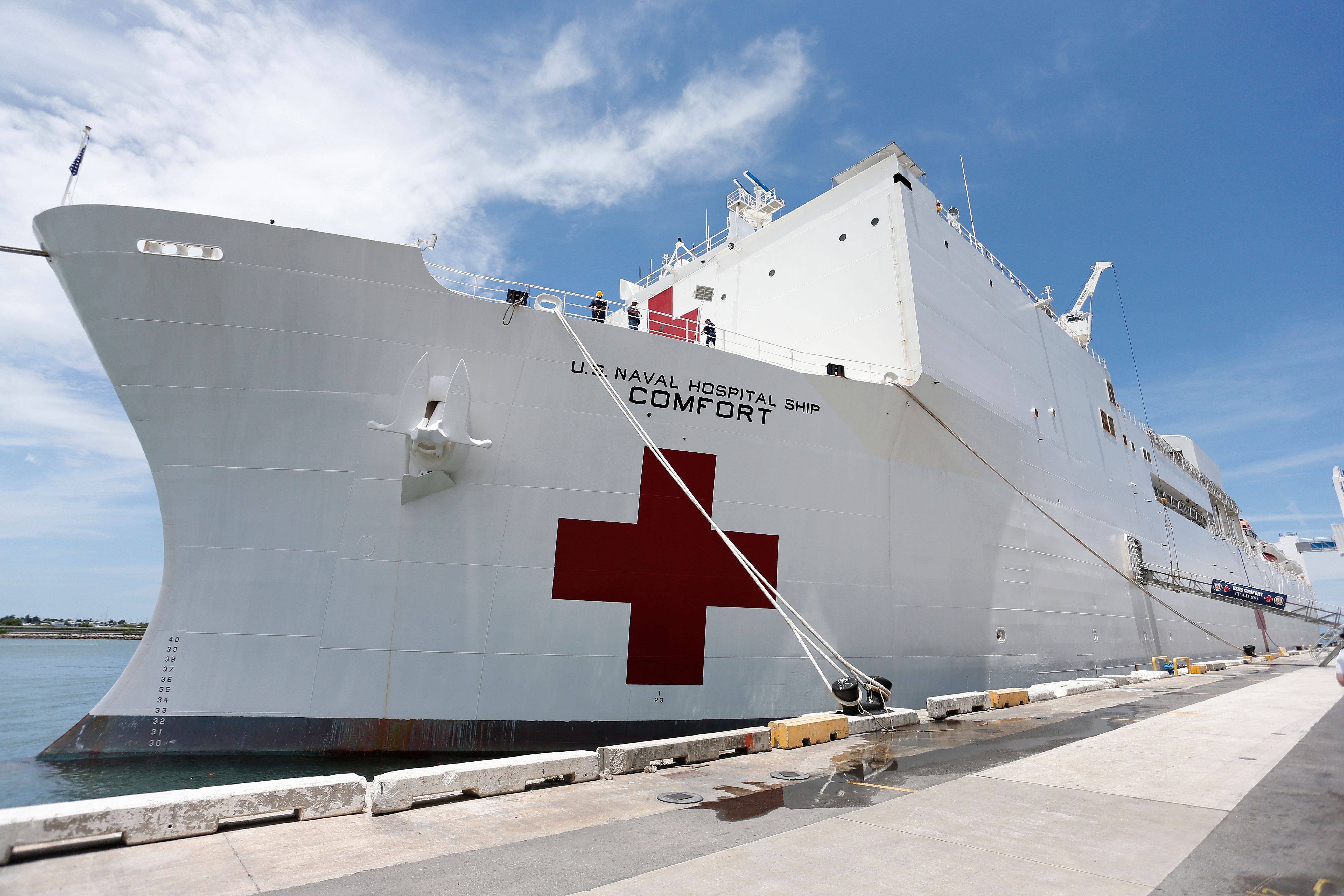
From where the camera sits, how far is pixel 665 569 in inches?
222

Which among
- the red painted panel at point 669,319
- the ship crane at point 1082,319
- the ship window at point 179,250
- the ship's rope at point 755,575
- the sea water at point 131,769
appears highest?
the ship crane at point 1082,319

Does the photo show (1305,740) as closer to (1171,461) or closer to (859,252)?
(859,252)

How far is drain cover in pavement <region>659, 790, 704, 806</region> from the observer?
3.33 m

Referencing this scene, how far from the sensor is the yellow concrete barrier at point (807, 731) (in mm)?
4777

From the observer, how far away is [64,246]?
15.2 feet

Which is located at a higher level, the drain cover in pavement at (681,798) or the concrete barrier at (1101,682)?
the concrete barrier at (1101,682)

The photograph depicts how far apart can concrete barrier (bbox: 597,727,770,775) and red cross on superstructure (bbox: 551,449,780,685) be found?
1.03 metres

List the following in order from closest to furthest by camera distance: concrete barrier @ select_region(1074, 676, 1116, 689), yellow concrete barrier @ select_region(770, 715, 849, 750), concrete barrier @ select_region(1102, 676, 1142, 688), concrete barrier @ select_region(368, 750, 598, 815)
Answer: concrete barrier @ select_region(368, 750, 598, 815)
yellow concrete barrier @ select_region(770, 715, 849, 750)
concrete barrier @ select_region(1074, 676, 1116, 689)
concrete barrier @ select_region(1102, 676, 1142, 688)

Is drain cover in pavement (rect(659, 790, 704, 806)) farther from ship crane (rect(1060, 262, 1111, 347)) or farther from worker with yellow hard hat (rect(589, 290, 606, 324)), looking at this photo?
ship crane (rect(1060, 262, 1111, 347))

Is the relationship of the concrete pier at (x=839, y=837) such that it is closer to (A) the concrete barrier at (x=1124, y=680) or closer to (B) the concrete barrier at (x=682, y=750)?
(B) the concrete barrier at (x=682, y=750)

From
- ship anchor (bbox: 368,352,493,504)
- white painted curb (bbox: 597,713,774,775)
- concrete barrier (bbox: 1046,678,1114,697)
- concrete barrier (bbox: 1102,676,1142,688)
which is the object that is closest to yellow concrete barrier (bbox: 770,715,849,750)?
white painted curb (bbox: 597,713,774,775)

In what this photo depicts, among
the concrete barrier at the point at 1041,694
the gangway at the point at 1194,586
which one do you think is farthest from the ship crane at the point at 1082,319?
the concrete barrier at the point at 1041,694

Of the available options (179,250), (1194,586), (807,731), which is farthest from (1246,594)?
(179,250)

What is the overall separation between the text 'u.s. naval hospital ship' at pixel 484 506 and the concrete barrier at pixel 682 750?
39.8 inches
